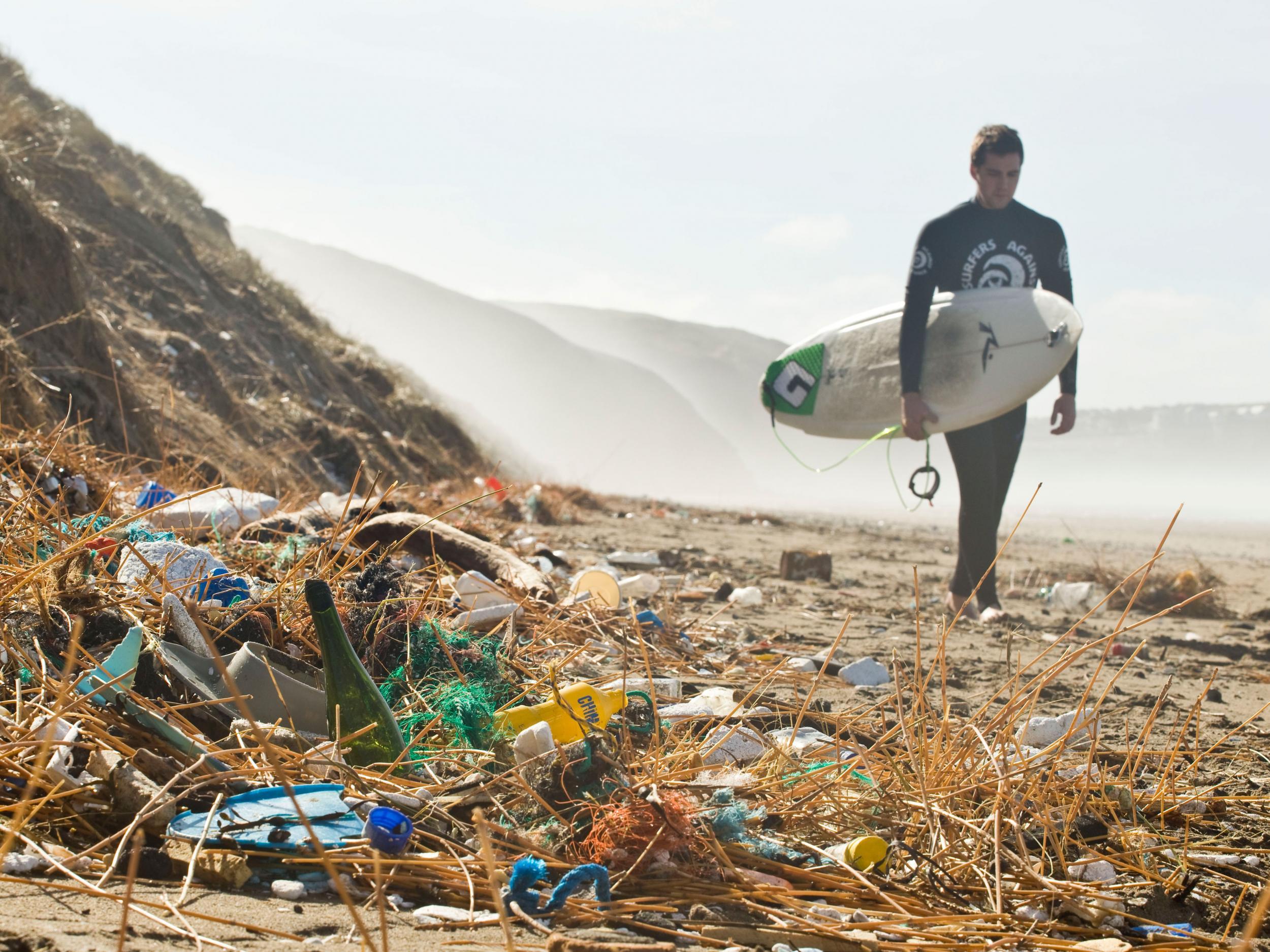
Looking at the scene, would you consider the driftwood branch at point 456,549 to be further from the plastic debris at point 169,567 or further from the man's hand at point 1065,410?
the man's hand at point 1065,410

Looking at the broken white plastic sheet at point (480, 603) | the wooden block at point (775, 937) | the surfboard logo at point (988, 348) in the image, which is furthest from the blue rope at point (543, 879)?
the surfboard logo at point (988, 348)

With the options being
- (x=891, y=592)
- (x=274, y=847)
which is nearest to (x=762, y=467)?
(x=891, y=592)

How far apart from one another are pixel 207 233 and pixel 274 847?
14.2 m

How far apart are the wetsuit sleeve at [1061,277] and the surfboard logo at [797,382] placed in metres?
1.30

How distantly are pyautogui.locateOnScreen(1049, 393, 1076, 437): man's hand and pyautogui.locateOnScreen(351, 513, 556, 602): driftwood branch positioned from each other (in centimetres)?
263

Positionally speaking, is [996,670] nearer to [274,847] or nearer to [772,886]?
[772,886]

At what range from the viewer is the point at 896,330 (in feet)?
16.4

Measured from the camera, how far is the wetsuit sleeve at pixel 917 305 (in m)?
4.11

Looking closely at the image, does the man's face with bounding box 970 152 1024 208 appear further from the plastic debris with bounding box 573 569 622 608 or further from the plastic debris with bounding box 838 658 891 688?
the plastic debris with bounding box 573 569 622 608

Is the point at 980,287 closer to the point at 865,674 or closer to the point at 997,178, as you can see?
the point at 997,178

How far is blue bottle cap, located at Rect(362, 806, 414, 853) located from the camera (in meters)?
1.24

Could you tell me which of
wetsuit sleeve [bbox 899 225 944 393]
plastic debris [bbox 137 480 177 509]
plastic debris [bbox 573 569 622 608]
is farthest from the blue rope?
wetsuit sleeve [bbox 899 225 944 393]

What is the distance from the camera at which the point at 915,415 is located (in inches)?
162

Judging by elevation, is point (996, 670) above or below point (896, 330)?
below
